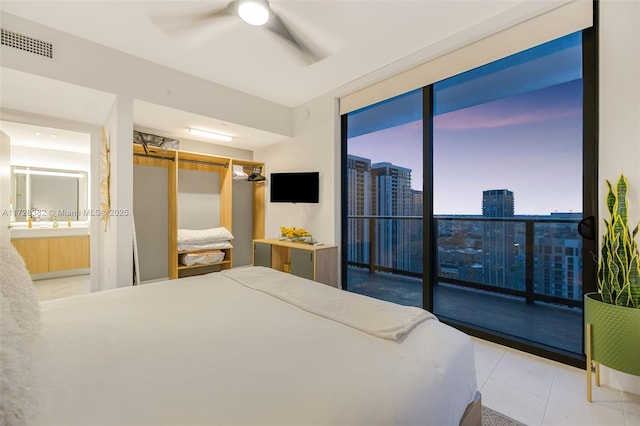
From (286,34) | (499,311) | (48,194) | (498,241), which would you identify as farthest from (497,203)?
(48,194)

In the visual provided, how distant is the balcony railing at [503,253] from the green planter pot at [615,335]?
0.89 m

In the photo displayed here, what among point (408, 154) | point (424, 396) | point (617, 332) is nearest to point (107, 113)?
point (408, 154)

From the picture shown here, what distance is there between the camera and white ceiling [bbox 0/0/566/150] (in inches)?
76.5

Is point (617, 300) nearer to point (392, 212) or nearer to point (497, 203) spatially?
point (497, 203)

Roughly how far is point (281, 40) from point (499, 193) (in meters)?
2.66

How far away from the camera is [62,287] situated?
387 cm

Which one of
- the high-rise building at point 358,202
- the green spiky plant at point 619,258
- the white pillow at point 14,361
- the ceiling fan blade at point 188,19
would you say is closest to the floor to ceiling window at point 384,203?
the high-rise building at point 358,202

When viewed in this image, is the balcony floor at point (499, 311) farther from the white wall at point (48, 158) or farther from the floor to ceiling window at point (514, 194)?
the white wall at point (48, 158)

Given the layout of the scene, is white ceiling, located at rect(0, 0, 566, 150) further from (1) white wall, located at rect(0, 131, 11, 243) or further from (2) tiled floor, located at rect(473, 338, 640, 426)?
(2) tiled floor, located at rect(473, 338, 640, 426)

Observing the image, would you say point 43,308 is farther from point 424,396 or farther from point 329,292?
point 424,396

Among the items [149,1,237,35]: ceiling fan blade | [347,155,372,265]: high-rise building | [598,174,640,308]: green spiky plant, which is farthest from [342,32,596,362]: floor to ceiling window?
[149,1,237,35]: ceiling fan blade

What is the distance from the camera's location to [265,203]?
4.73 meters

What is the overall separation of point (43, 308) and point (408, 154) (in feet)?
12.1

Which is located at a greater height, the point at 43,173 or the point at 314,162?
the point at 314,162
